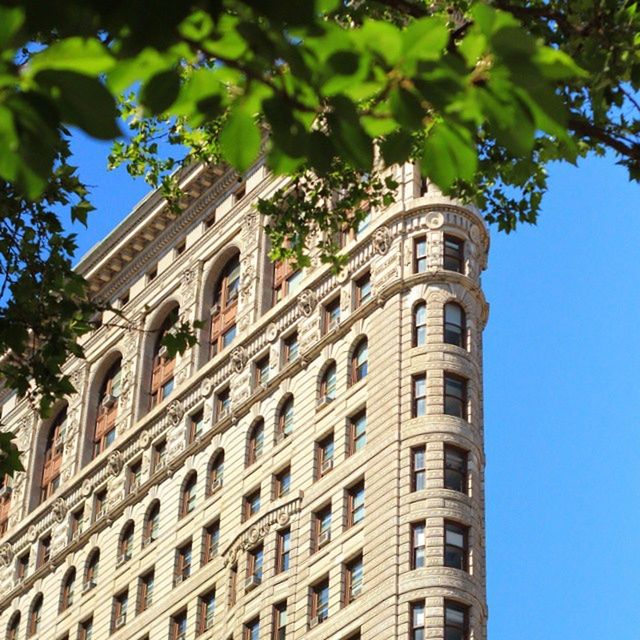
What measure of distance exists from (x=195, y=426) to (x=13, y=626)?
1271cm

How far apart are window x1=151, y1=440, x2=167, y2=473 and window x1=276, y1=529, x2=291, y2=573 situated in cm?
1038

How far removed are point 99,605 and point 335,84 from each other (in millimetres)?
63473

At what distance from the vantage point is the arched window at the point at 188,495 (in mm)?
67125

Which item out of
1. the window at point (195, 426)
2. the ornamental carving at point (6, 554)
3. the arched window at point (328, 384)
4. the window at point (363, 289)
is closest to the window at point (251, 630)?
the arched window at point (328, 384)

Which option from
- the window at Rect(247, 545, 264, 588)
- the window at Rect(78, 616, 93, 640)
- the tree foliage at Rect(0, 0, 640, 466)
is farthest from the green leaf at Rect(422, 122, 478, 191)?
A: the window at Rect(78, 616, 93, 640)

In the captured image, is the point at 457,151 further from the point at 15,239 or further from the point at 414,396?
the point at 414,396

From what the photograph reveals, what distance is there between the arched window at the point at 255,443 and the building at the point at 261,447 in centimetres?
9

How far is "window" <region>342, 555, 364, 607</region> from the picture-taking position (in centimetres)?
5612

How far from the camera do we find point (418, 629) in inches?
2089

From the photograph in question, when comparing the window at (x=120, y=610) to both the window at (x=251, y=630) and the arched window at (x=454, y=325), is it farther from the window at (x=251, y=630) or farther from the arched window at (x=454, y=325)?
the arched window at (x=454, y=325)

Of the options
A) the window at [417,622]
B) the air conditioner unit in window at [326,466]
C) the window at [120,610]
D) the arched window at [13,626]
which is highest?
the arched window at [13,626]

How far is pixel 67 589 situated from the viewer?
72750 millimetres

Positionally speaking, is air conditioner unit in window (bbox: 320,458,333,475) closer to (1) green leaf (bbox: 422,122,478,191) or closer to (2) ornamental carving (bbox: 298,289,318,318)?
(2) ornamental carving (bbox: 298,289,318,318)

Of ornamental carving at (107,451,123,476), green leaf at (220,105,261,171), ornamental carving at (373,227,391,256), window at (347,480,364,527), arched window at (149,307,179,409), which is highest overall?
arched window at (149,307,179,409)
